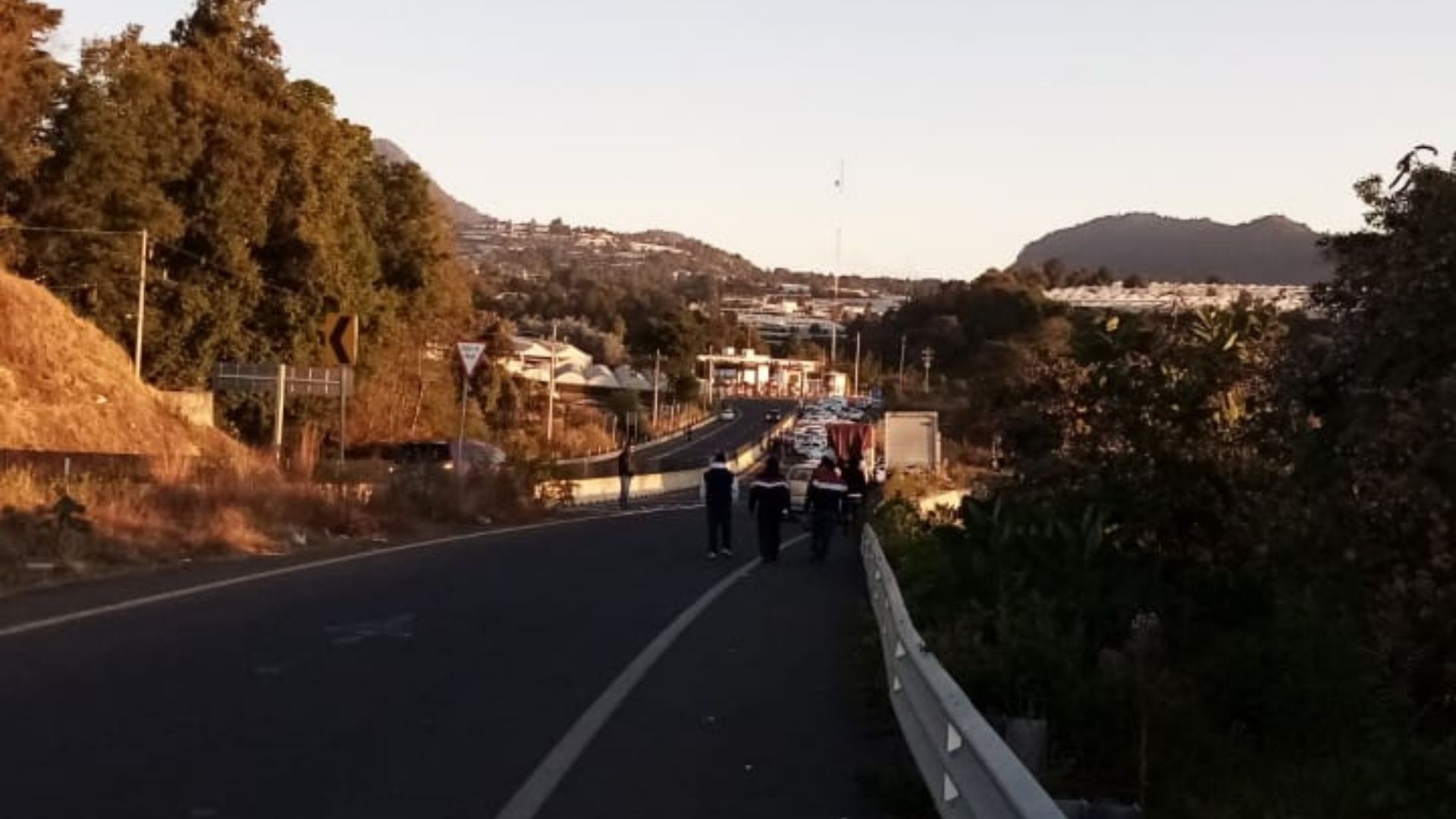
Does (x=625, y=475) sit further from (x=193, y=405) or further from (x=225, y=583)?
(x=225, y=583)

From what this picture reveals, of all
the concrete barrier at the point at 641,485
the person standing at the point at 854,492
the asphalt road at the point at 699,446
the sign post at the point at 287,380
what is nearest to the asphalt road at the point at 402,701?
the person standing at the point at 854,492

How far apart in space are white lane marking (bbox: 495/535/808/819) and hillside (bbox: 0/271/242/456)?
83.7 ft

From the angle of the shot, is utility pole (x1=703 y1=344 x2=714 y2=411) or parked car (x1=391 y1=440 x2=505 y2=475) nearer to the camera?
parked car (x1=391 y1=440 x2=505 y2=475)

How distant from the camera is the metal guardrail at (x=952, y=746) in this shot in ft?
17.5

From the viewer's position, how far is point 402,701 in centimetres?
1029

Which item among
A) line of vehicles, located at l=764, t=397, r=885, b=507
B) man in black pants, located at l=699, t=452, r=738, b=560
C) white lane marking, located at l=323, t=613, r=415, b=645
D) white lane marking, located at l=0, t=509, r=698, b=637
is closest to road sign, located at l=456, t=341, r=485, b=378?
white lane marking, located at l=0, t=509, r=698, b=637

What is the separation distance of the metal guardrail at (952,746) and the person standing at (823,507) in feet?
49.2

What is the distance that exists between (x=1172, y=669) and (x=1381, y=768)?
2153 millimetres

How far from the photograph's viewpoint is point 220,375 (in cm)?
4031

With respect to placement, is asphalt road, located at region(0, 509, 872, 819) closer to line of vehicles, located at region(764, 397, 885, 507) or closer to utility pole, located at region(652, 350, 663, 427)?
line of vehicles, located at region(764, 397, 885, 507)

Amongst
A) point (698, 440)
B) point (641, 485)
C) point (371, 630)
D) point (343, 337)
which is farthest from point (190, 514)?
point (698, 440)

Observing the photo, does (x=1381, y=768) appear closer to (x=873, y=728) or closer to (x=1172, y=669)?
(x=1172, y=669)

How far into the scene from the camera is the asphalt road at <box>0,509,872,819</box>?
779 centimetres

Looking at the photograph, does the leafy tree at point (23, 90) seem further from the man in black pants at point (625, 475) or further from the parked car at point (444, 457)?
the man in black pants at point (625, 475)
